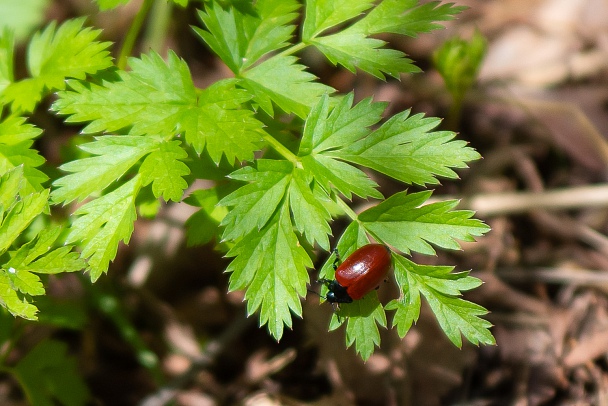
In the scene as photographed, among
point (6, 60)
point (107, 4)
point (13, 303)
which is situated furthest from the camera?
point (6, 60)

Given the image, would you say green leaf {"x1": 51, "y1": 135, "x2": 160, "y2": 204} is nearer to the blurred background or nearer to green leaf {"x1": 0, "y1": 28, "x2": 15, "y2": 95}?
green leaf {"x1": 0, "y1": 28, "x2": 15, "y2": 95}

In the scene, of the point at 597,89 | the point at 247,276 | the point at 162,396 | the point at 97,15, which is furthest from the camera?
the point at 97,15

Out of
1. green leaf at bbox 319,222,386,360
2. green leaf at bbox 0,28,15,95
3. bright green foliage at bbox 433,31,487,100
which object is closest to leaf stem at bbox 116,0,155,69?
green leaf at bbox 0,28,15,95

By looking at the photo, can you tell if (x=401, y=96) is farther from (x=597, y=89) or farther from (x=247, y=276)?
(x=247, y=276)

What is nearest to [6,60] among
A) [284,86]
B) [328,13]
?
[284,86]

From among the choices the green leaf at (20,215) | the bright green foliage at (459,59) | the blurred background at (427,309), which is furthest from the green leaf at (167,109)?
the bright green foliage at (459,59)

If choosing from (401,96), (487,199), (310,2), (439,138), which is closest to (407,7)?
(310,2)

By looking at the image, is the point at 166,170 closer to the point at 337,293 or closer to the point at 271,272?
the point at 271,272
